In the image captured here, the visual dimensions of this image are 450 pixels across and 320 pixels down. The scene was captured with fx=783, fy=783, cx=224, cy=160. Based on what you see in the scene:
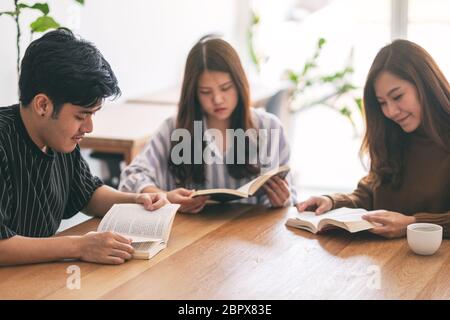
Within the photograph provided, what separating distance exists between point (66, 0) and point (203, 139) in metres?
1.23

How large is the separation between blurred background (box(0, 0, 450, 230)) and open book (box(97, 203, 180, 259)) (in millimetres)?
1238

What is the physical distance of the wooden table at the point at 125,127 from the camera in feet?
10.9

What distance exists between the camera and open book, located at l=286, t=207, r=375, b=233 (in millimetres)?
2213

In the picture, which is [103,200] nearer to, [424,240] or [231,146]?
[231,146]

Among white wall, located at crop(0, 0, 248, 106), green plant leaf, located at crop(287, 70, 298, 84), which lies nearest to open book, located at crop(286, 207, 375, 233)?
white wall, located at crop(0, 0, 248, 106)

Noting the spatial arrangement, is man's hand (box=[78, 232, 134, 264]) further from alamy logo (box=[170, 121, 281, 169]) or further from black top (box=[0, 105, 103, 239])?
alamy logo (box=[170, 121, 281, 169])

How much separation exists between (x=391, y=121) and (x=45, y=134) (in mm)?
1113

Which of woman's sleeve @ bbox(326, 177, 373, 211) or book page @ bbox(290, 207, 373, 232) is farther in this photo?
woman's sleeve @ bbox(326, 177, 373, 211)

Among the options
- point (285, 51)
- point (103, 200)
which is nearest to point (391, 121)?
point (103, 200)

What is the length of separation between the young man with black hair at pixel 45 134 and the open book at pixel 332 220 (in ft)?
1.89

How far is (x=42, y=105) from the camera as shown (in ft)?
6.54

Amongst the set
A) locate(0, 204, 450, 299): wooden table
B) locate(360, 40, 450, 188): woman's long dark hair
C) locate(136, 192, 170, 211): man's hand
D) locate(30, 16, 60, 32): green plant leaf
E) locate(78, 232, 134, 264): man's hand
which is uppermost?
locate(30, 16, 60, 32): green plant leaf

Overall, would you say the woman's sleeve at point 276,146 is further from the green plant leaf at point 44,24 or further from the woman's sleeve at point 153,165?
the green plant leaf at point 44,24

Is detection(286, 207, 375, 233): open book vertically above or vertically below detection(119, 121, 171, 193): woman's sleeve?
below
